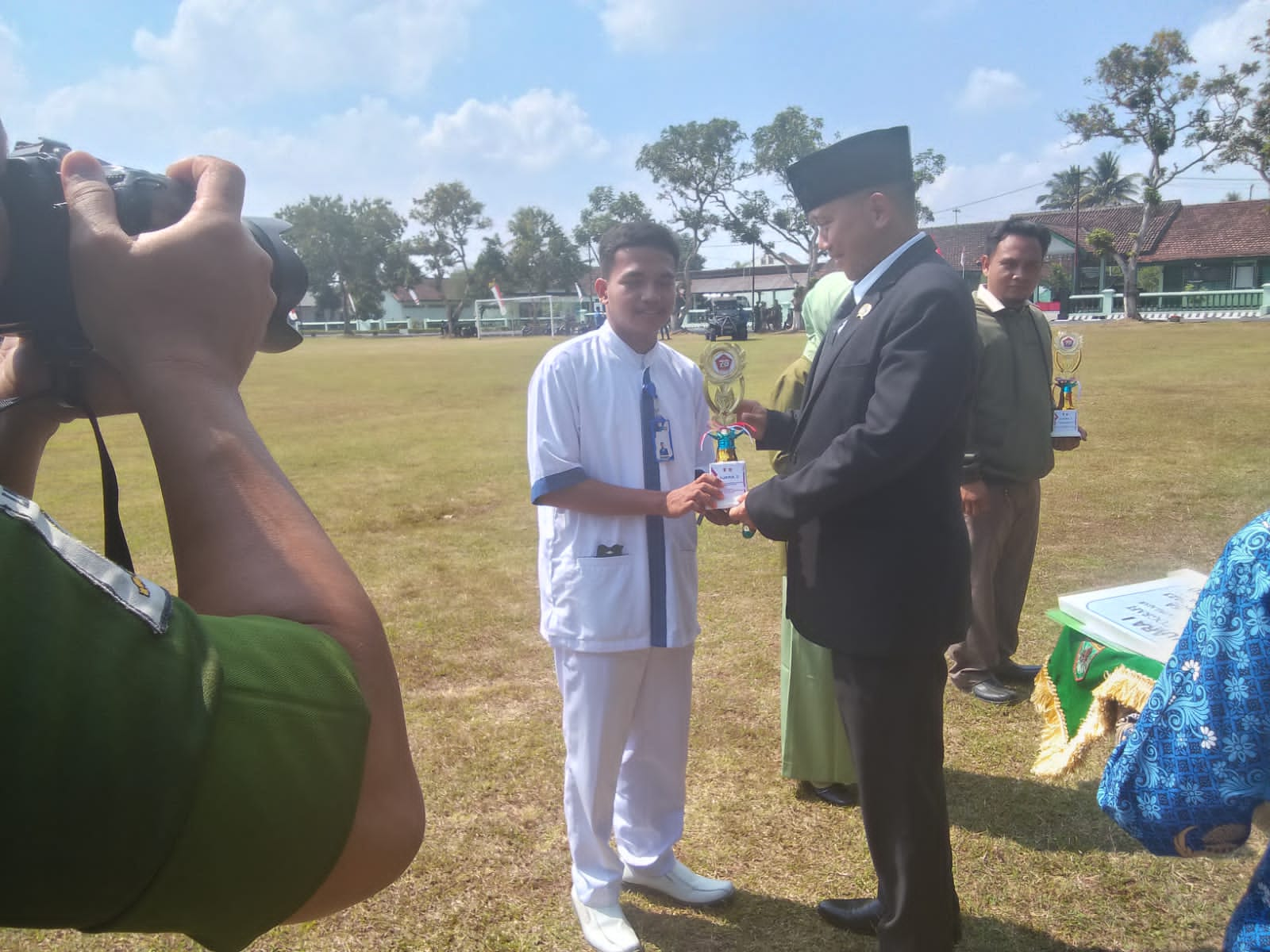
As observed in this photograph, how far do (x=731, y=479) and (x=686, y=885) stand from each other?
1.36 meters

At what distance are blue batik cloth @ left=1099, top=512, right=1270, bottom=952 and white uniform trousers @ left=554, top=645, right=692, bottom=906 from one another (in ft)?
5.05

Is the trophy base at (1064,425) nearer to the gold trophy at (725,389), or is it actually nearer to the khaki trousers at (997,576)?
the khaki trousers at (997,576)

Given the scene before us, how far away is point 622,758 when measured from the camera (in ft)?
9.34

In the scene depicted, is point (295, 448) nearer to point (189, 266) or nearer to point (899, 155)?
point (899, 155)

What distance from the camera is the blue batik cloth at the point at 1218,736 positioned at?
1182 mm

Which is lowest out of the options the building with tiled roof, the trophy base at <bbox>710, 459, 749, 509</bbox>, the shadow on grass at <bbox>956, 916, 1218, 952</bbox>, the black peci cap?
the shadow on grass at <bbox>956, 916, 1218, 952</bbox>

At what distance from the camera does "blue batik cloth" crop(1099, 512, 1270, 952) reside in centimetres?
118

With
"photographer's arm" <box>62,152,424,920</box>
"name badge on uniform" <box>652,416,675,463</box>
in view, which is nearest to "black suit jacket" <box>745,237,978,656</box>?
"name badge on uniform" <box>652,416,675,463</box>

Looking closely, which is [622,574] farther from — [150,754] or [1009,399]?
[1009,399]

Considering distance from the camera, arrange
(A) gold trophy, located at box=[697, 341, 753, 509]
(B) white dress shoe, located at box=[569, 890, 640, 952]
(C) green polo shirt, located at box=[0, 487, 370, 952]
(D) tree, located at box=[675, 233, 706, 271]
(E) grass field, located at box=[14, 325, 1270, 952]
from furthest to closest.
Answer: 1. (D) tree, located at box=[675, 233, 706, 271]
2. (A) gold trophy, located at box=[697, 341, 753, 509]
3. (E) grass field, located at box=[14, 325, 1270, 952]
4. (B) white dress shoe, located at box=[569, 890, 640, 952]
5. (C) green polo shirt, located at box=[0, 487, 370, 952]

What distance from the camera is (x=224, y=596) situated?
2.36 ft

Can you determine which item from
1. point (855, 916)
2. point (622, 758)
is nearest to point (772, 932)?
point (855, 916)

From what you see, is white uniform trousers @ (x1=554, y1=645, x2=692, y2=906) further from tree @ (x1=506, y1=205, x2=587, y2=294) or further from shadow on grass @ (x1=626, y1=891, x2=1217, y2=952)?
tree @ (x1=506, y1=205, x2=587, y2=294)

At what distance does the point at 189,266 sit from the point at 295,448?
38.9ft
